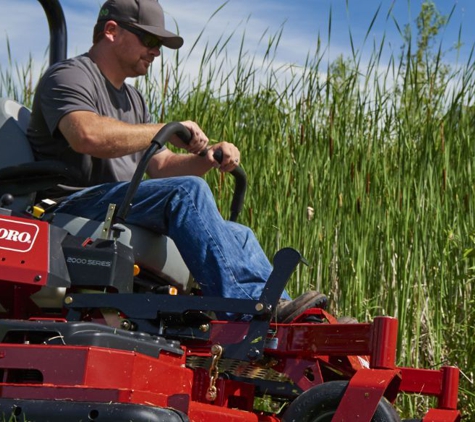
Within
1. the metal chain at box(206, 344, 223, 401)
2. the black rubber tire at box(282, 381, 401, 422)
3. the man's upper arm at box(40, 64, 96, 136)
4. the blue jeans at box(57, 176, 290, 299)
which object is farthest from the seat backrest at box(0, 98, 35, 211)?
the black rubber tire at box(282, 381, 401, 422)

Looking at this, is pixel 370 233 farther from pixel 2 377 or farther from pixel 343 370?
pixel 2 377

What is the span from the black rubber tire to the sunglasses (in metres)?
1.73

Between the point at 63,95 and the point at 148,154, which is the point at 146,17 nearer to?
the point at 63,95

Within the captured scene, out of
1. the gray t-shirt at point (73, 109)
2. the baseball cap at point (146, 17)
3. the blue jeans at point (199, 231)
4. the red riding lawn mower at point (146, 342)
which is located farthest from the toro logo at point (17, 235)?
the baseball cap at point (146, 17)

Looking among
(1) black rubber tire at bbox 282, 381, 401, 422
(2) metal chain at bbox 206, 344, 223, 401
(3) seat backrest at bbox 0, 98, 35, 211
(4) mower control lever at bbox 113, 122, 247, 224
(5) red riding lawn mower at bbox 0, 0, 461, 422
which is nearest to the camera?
(5) red riding lawn mower at bbox 0, 0, 461, 422

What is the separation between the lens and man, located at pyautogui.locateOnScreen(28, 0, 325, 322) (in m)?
3.58

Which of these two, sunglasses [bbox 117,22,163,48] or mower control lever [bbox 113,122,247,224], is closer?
mower control lever [bbox 113,122,247,224]

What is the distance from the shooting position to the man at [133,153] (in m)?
3.58

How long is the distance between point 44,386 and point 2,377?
19cm

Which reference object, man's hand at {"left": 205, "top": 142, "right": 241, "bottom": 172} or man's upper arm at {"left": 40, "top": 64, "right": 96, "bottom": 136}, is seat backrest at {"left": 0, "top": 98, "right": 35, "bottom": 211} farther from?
man's hand at {"left": 205, "top": 142, "right": 241, "bottom": 172}

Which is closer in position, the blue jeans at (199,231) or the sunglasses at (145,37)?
the blue jeans at (199,231)

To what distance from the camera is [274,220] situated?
5270 mm

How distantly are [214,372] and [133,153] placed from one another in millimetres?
1014

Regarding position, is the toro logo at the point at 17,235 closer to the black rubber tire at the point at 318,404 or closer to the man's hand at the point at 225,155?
the man's hand at the point at 225,155
